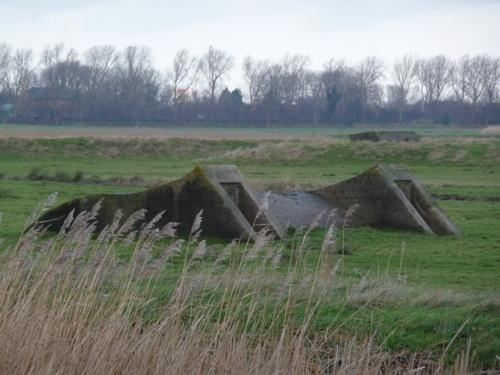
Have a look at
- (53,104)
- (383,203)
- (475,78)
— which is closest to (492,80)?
(475,78)

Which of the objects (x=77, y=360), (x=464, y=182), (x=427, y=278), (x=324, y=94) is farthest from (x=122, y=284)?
(x=324, y=94)

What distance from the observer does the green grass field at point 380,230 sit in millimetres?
9938

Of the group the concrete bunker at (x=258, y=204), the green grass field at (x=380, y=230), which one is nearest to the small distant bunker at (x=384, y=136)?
the green grass field at (x=380, y=230)

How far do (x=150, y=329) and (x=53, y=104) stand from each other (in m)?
114

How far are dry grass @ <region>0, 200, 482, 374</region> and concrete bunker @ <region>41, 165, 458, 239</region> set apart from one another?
5.62m

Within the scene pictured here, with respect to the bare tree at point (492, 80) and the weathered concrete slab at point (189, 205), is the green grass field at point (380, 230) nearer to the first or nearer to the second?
the weathered concrete slab at point (189, 205)

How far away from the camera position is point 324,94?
127m

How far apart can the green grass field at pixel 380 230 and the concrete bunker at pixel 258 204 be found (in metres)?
0.61

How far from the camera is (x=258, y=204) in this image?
698 inches

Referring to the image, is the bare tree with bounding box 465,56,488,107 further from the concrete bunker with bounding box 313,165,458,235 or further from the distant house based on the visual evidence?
the concrete bunker with bounding box 313,165,458,235

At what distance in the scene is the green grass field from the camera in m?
9.94

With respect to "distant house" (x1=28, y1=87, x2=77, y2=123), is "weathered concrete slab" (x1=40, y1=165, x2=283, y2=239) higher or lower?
higher

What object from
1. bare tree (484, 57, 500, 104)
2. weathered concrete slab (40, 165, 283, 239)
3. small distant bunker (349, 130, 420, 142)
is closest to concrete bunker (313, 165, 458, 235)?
weathered concrete slab (40, 165, 283, 239)

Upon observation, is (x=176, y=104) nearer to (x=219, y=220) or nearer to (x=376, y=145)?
(x=376, y=145)
